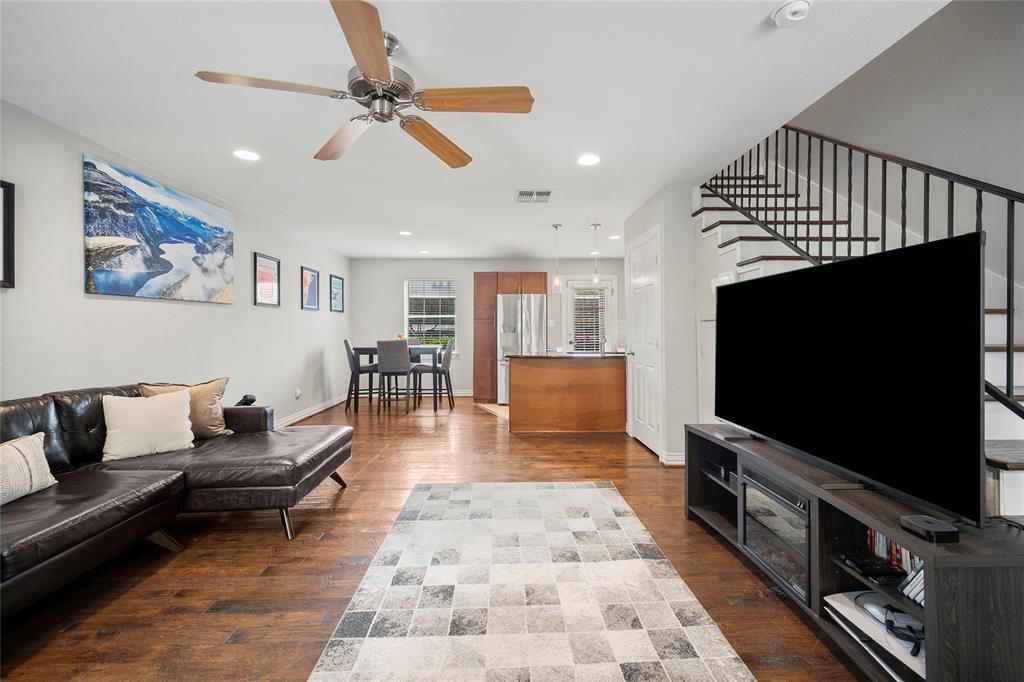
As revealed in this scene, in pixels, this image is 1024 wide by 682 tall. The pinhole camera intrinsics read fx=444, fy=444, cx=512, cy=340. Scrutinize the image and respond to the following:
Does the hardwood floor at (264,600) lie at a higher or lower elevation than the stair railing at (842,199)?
lower

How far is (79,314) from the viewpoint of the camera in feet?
9.24

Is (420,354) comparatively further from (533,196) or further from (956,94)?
(956,94)

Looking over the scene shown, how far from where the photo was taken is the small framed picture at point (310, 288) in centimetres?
596

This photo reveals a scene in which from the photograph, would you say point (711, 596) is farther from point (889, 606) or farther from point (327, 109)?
point (327, 109)

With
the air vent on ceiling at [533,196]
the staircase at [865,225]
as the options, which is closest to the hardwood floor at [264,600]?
the staircase at [865,225]

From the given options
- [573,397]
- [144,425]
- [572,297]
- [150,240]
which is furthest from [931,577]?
[572,297]

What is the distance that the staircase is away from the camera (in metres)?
2.12

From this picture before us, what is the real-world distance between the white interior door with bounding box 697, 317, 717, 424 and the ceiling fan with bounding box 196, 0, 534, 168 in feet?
8.38

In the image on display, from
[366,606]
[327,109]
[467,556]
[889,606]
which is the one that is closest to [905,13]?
[889,606]

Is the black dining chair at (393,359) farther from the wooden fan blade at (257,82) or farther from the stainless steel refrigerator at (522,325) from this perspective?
the wooden fan blade at (257,82)

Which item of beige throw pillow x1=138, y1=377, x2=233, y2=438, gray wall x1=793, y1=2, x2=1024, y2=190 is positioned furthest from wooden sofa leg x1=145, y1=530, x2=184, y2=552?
gray wall x1=793, y1=2, x2=1024, y2=190

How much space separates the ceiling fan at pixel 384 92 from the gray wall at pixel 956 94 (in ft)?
10.4

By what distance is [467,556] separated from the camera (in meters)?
2.27

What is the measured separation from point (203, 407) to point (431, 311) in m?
5.20
